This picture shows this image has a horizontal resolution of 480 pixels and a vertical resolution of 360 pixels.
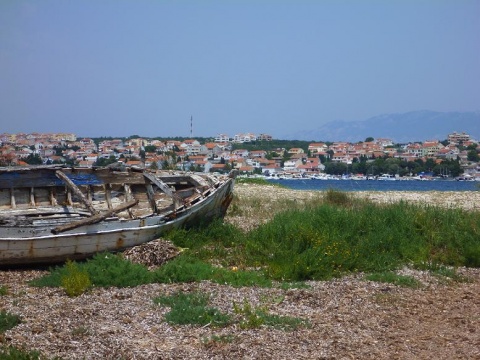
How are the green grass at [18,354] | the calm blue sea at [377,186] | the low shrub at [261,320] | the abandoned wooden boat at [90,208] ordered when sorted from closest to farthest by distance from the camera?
1. the green grass at [18,354]
2. the low shrub at [261,320]
3. the abandoned wooden boat at [90,208]
4. the calm blue sea at [377,186]

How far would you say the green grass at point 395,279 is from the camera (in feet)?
31.4

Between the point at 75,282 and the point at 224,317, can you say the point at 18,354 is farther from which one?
the point at 75,282

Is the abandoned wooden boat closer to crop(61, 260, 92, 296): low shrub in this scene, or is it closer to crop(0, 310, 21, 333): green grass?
crop(61, 260, 92, 296): low shrub

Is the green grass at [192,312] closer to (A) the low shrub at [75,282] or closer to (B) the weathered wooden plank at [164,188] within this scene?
(A) the low shrub at [75,282]

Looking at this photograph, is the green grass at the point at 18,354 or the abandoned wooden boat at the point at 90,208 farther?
the abandoned wooden boat at the point at 90,208

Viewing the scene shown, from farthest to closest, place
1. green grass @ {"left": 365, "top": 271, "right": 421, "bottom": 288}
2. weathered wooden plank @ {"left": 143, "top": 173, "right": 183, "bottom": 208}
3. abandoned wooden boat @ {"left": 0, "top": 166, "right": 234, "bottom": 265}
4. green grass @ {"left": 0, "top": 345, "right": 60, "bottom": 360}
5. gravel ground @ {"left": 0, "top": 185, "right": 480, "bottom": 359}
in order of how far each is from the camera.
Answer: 1. weathered wooden plank @ {"left": 143, "top": 173, "right": 183, "bottom": 208}
2. abandoned wooden boat @ {"left": 0, "top": 166, "right": 234, "bottom": 265}
3. green grass @ {"left": 365, "top": 271, "right": 421, "bottom": 288}
4. gravel ground @ {"left": 0, "top": 185, "right": 480, "bottom": 359}
5. green grass @ {"left": 0, "top": 345, "right": 60, "bottom": 360}

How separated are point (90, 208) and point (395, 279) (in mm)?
5776

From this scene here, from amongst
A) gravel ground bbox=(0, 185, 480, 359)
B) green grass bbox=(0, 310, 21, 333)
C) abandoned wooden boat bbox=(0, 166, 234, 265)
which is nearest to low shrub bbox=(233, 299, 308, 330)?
gravel ground bbox=(0, 185, 480, 359)

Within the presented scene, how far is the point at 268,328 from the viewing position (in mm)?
7195

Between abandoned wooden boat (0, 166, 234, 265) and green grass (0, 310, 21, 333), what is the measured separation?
3421 millimetres

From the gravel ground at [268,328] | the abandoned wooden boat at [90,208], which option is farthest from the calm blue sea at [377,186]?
the gravel ground at [268,328]

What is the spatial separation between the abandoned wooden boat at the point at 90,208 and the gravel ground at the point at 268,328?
0.91m

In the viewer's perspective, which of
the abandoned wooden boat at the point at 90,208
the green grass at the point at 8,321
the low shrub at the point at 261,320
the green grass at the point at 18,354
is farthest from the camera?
the abandoned wooden boat at the point at 90,208

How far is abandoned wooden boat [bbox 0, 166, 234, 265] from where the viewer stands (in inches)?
418
